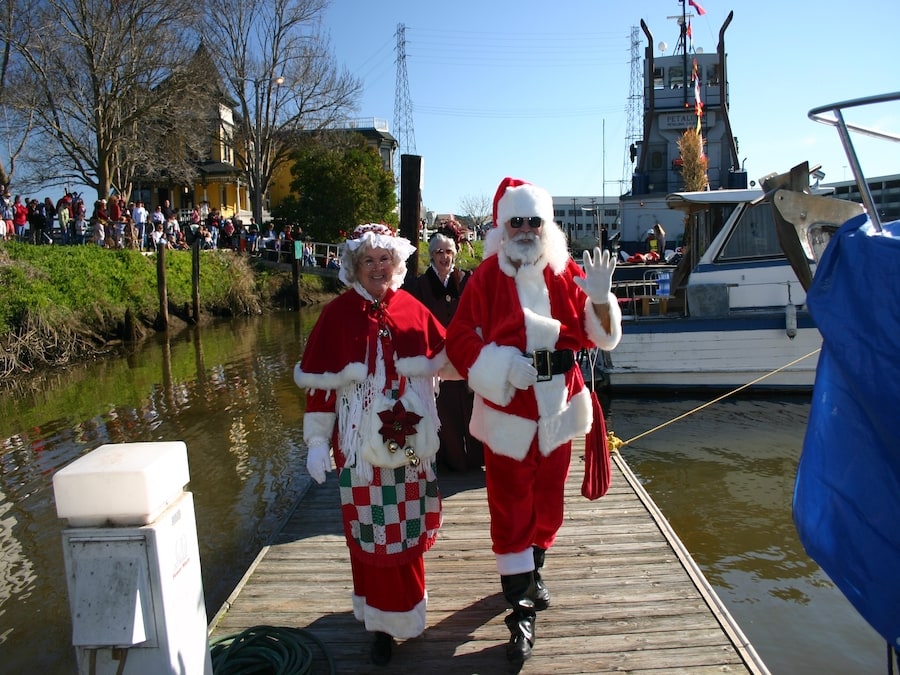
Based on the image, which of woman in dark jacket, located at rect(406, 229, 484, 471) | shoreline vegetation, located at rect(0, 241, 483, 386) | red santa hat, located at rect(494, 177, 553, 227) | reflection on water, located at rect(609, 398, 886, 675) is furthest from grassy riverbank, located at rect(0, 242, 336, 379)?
red santa hat, located at rect(494, 177, 553, 227)

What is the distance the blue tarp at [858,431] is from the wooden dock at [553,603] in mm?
1207

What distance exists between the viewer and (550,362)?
9.54 feet

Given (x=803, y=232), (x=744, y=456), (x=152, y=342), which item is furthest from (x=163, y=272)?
(x=803, y=232)

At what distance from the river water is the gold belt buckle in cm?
231

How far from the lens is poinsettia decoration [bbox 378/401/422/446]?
8.81 ft

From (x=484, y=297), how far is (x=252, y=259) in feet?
75.5

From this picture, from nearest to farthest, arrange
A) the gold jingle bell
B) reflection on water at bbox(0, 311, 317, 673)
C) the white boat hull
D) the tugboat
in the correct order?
the gold jingle bell < reflection on water at bbox(0, 311, 317, 673) < the white boat hull < the tugboat

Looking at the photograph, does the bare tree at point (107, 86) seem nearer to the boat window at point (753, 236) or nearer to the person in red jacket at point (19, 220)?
the person in red jacket at point (19, 220)

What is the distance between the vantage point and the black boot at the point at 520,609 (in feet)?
9.14

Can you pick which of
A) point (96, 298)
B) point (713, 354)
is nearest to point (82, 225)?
point (96, 298)

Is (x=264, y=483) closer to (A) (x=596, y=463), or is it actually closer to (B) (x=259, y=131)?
(A) (x=596, y=463)

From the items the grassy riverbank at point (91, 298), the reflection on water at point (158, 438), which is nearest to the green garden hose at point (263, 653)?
the reflection on water at point (158, 438)

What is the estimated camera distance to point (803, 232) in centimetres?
236

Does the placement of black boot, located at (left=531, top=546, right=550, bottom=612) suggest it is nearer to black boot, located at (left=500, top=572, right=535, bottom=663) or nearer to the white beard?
black boot, located at (left=500, top=572, right=535, bottom=663)
